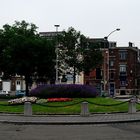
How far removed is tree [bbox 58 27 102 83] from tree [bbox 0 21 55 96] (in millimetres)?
2430

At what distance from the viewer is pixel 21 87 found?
11494 cm

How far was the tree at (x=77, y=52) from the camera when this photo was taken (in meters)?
69.8

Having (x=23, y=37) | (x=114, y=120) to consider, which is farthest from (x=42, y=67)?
(x=114, y=120)

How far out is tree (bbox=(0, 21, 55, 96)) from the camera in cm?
6494

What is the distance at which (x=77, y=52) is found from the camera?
235 feet

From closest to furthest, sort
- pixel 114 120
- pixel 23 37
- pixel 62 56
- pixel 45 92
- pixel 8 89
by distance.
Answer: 1. pixel 114 120
2. pixel 45 92
3. pixel 23 37
4. pixel 62 56
5. pixel 8 89

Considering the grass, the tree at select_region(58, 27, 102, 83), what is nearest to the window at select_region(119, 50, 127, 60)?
the tree at select_region(58, 27, 102, 83)

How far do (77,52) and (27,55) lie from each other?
914 centimetres

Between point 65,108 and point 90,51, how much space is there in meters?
39.3

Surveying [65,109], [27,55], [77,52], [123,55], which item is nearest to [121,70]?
[123,55]

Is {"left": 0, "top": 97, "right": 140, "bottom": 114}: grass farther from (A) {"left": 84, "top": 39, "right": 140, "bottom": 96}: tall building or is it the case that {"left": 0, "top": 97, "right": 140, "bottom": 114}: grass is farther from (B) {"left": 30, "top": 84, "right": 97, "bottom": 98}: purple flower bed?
(A) {"left": 84, "top": 39, "right": 140, "bottom": 96}: tall building

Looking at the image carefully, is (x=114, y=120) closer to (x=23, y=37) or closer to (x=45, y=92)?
(x=45, y=92)

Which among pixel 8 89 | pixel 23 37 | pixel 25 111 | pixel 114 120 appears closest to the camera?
pixel 114 120

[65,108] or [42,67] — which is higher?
[42,67]
